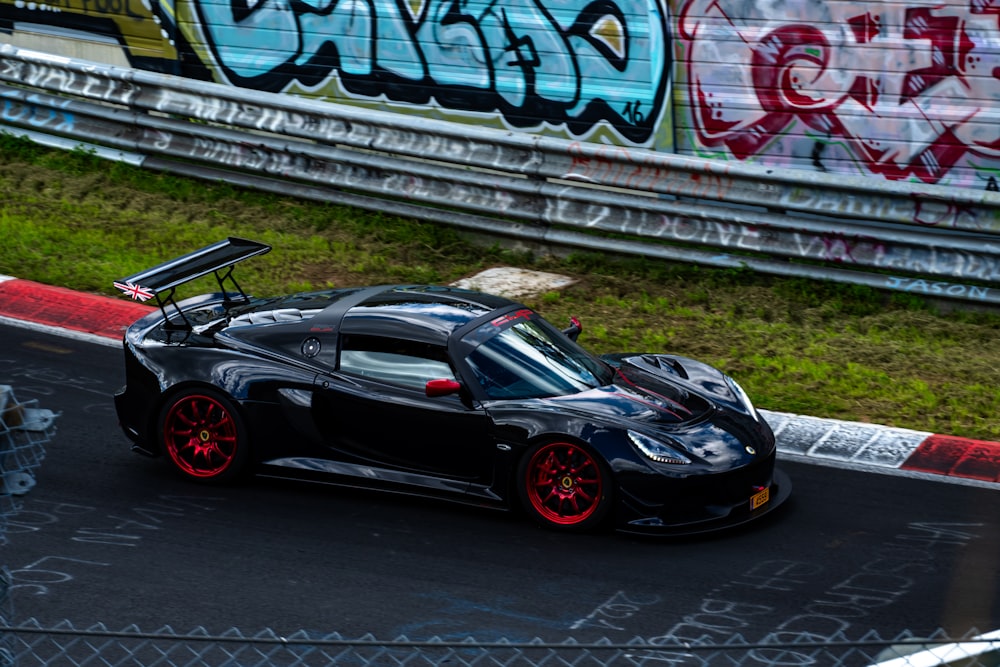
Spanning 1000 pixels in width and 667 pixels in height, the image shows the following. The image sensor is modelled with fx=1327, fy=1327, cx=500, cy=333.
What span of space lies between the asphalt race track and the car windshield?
0.78 meters

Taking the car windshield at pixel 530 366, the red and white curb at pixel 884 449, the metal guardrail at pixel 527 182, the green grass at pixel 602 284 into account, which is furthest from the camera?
the metal guardrail at pixel 527 182

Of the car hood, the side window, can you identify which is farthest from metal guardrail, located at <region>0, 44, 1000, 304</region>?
the side window

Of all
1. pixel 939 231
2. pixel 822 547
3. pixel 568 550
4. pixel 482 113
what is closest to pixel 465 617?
pixel 568 550

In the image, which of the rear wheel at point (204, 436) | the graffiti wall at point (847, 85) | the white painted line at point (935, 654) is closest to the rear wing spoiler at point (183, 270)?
the rear wheel at point (204, 436)

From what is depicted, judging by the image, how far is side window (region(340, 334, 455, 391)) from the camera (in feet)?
25.6

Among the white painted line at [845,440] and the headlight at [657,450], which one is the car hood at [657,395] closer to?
the headlight at [657,450]

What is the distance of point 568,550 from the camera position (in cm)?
730

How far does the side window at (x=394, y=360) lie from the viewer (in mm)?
7805

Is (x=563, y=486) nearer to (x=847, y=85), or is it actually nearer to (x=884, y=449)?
(x=884, y=449)

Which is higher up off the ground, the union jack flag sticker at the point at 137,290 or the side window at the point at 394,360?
the union jack flag sticker at the point at 137,290

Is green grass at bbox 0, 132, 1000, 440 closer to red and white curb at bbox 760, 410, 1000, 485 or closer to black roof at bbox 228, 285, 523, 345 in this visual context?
red and white curb at bbox 760, 410, 1000, 485

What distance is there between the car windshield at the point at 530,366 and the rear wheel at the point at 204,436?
156 cm

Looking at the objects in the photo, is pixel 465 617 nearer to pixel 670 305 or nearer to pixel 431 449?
pixel 431 449

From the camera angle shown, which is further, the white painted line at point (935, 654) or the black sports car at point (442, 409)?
the black sports car at point (442, 409)
